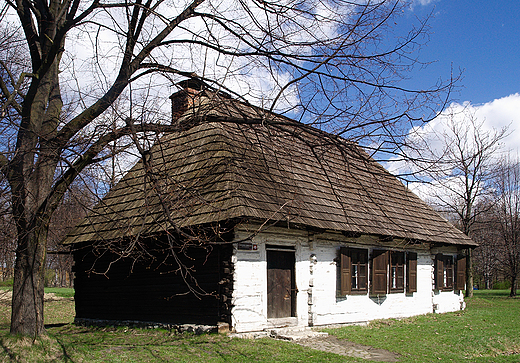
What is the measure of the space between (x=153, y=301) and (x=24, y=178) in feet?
16.2

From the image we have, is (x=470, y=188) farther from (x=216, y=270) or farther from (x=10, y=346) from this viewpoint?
(x=10, y=346)

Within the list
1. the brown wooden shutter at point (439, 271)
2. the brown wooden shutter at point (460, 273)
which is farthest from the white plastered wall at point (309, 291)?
the brown wooden shutter at point (460, 273)

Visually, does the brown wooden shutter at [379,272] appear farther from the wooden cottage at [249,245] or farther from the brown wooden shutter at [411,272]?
the brown wooden shutter at [411,272]

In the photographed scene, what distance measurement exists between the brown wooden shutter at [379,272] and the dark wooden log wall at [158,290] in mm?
5483

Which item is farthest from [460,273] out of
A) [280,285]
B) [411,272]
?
[280,285]

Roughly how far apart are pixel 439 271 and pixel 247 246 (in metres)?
10.1

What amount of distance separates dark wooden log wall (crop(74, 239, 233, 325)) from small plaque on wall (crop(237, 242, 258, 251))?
23 centimetres

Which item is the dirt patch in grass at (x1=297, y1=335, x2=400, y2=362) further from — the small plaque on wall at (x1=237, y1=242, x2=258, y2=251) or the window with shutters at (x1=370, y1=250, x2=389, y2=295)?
the window with shutters at (x1=370, y1=250, x2=389, y2=295)

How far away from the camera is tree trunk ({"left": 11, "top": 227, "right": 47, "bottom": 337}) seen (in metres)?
7.23

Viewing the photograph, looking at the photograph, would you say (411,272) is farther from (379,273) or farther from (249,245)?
(249,245)

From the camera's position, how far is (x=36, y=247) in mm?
7402

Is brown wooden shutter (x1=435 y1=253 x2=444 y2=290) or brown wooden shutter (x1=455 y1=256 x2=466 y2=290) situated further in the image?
brown wooden shutter (x1=455 y1=256 x2=466 y2=290)

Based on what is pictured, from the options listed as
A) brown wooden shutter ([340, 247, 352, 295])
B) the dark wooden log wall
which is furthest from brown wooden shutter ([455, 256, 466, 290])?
the dark wooden log wall

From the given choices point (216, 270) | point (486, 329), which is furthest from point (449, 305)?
point (216, 270)
